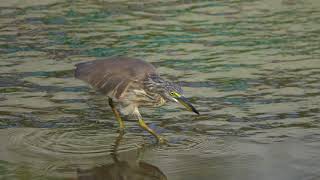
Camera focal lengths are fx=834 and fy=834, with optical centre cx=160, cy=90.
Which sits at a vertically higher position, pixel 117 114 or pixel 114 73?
pixel 114 73

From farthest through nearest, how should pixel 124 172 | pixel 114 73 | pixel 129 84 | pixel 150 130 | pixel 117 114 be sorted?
pixel 117 114, pixel 114 73, pixel 129 84, pixel 150 130, pixel 124 172

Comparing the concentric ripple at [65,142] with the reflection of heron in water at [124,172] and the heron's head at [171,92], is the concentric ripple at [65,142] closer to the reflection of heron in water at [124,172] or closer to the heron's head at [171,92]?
the reflection of heron in water at [124,172]

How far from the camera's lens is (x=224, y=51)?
12.0 meters

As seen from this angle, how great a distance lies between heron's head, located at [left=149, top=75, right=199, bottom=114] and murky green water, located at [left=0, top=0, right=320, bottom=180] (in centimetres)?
41

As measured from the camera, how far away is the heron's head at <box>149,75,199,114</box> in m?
7.94

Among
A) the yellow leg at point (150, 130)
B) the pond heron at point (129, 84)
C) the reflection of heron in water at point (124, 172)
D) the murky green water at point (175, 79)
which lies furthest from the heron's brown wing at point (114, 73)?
the reflection of heron in water at point (124, 172)

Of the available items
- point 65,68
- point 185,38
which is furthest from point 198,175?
point 185,38

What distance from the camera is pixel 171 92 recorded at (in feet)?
26.3

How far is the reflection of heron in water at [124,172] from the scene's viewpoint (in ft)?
23.1

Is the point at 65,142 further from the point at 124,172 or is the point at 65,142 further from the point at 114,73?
the point at 124,172

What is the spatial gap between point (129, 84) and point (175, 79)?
227 cm

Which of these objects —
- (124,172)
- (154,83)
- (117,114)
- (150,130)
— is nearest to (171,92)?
(154,83)

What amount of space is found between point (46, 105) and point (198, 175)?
300 cm

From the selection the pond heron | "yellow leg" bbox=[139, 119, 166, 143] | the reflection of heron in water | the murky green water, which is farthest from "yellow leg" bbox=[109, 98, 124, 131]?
the reflection of heron in water
